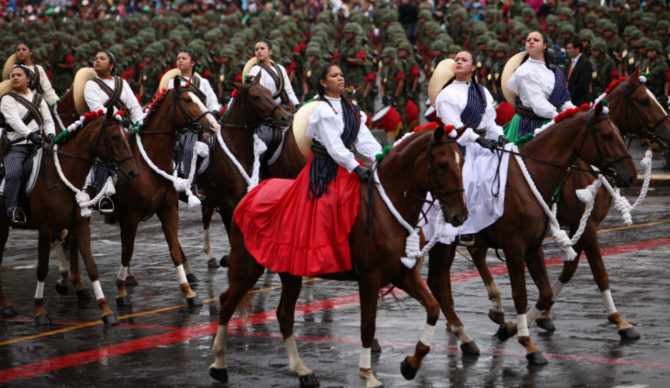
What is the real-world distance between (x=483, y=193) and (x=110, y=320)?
456 centimetres

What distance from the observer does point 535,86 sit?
38.8 feet

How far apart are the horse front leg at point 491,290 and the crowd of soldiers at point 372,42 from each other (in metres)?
11.1

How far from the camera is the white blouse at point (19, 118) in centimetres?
1255

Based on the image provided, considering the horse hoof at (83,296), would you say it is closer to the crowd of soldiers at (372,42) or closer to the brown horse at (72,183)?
the brown horse at (72,183)

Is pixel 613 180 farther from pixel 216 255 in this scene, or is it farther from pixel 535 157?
pixel 216 255

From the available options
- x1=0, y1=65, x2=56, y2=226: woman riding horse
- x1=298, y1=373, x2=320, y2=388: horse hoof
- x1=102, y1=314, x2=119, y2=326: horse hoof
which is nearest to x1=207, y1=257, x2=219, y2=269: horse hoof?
x1=0, y1=65, x2=56, y2=226: woman riding horse

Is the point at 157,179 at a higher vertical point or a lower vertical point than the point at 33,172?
lower

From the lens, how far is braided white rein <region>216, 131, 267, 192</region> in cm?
1400

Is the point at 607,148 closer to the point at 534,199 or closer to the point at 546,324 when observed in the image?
the point at 534,199

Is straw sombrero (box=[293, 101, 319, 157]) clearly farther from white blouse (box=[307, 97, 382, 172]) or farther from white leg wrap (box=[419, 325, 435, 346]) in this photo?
white leg wrap (box=[419, 325, 435, 346])

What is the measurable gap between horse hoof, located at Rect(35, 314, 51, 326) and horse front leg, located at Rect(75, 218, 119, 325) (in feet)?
2.02

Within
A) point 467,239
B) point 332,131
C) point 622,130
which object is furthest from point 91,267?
point 622,130

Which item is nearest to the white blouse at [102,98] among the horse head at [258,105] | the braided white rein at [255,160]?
the braided white rein at [255,160]

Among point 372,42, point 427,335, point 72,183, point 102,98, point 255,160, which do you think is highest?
point 372,42
